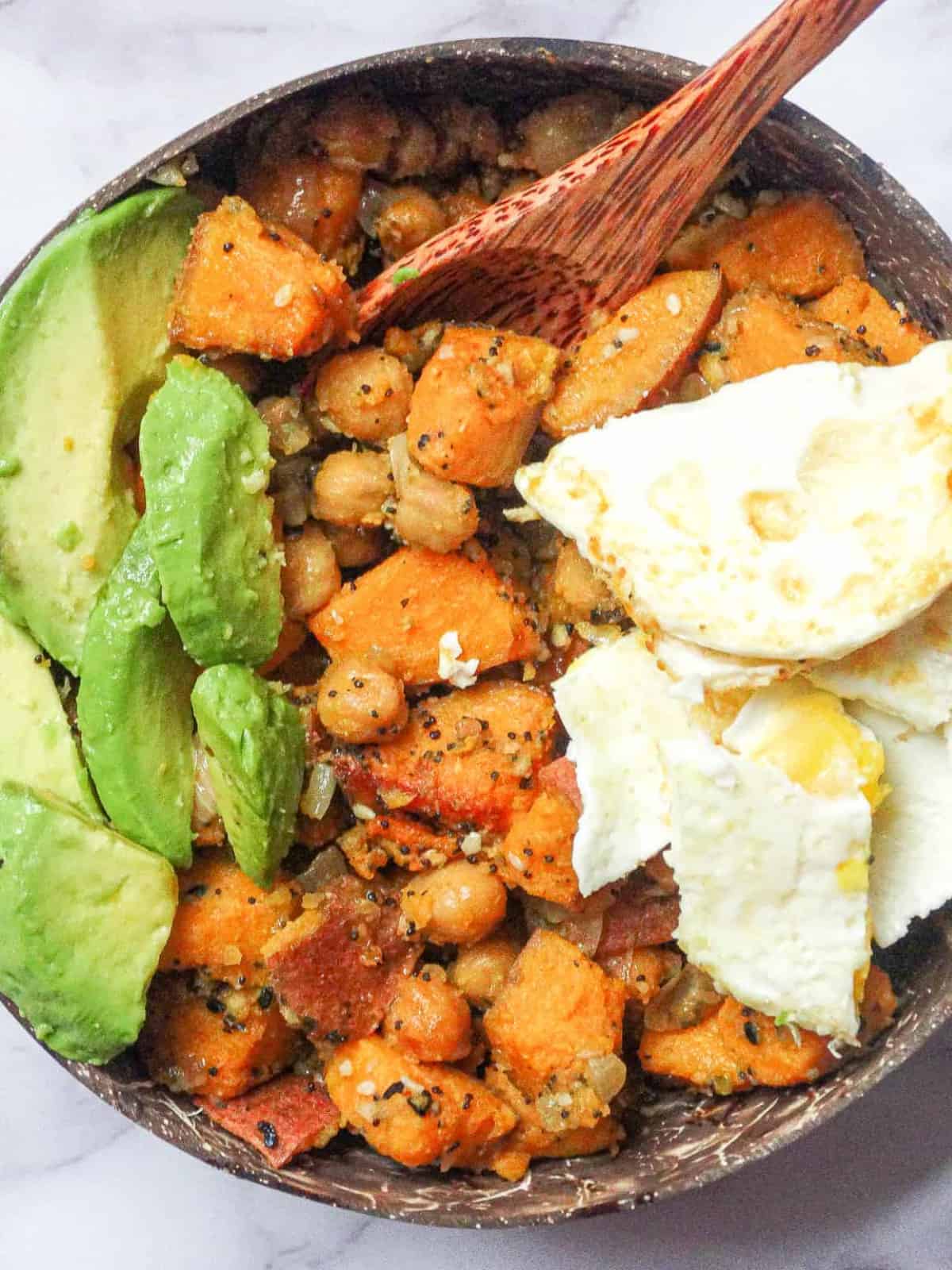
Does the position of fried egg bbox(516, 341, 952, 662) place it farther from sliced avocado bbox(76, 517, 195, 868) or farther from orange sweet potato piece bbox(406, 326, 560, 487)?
sliced avocado bbox(76, 517, 195, 868)

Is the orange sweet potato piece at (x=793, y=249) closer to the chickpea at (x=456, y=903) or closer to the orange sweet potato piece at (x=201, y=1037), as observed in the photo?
the chickpea at (x=456, y=903)

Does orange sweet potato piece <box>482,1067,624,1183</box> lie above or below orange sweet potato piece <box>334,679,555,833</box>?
below

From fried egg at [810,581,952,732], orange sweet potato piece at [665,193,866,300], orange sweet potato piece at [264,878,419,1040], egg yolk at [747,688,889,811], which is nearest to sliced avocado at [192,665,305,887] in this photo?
orange sweet potato piece at [264,878,419,1040]

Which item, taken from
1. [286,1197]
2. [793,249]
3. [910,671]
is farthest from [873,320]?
[286,1197]

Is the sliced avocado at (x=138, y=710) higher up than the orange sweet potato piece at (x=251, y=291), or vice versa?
the orange sweet potato piece at (x=251, y=291)

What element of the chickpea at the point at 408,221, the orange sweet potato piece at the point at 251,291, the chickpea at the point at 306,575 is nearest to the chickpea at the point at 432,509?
the chickpea at the point at 306,575

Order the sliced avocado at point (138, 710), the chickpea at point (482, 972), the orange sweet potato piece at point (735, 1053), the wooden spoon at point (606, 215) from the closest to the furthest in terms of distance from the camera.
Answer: the wooden spoon at point (606, 215) < the sliced avocado at point (138, 710) < the orange sweet potato piece at point (735, 1053) < the chickpea at point (482, 972)
